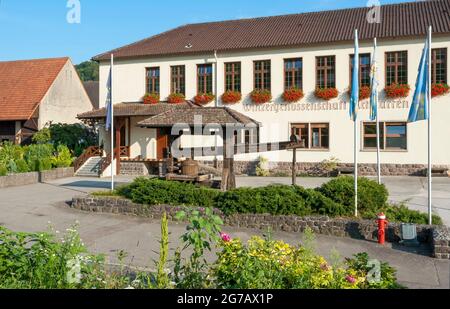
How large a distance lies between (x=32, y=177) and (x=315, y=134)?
14.6m

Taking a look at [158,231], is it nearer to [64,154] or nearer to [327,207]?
[327,207]

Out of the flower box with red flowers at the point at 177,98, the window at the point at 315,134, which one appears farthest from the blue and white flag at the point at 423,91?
the flower box with red flowers at the point at 177,98

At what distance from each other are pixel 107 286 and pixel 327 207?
6409mm

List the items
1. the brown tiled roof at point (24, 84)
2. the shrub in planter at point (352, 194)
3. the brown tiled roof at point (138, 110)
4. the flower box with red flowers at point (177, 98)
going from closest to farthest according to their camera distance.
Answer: the shrub in planter at point (352, 194)
the brown tiled roof at point (138, 110)
the flower box with red flowers at point (177, 98)
the brown tiled roof at point (24, 84)

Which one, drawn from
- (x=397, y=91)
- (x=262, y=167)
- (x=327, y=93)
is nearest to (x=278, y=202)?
(x=262, y=167)

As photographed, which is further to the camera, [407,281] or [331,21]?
[331,21]

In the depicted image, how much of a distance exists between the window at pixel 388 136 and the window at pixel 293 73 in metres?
4.27

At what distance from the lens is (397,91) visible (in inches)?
814

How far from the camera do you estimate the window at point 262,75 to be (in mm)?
23531

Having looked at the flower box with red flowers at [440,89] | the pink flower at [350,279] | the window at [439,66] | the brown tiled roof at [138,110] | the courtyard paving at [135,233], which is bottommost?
the courtyard paving at [135,233]

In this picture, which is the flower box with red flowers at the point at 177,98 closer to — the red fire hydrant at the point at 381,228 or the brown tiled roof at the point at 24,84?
the brown tiled roof at the point at 24,84

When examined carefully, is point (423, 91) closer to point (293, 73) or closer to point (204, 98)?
point (293, 73)
